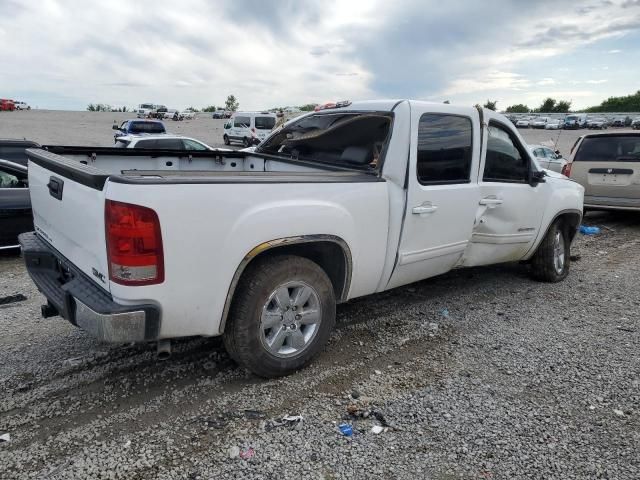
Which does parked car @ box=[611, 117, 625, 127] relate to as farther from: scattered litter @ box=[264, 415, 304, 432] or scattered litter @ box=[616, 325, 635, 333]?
scattered litter @ box=[264, 415, 304, 432]

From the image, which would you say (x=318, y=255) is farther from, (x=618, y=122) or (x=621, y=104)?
(x=621, y=104)

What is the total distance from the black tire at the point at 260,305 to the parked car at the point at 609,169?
25.2 ft

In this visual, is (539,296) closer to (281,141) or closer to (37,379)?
(281,141)

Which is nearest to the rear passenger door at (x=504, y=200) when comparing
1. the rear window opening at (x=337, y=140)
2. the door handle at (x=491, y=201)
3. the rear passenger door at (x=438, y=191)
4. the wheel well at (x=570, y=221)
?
the door handle at (x=491, y=201)

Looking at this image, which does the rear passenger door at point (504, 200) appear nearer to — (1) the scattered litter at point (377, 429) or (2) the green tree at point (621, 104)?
(1) the scattered litter at point (377, 429)

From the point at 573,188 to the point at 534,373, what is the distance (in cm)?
290

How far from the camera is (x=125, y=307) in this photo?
2533 millimetres

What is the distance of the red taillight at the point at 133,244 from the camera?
244cm

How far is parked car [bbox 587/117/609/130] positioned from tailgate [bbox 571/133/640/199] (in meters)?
55.2

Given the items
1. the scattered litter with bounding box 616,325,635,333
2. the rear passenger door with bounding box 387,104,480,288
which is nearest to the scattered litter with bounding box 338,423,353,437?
the rear passenger door with bounding box 387,104,480,288

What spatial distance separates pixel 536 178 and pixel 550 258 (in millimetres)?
1094

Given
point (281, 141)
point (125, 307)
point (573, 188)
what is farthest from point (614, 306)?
point (125, 307)

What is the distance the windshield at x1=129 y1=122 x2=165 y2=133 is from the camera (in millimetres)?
21413

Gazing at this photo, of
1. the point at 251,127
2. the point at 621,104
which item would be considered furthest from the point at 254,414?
the point at 621,104
